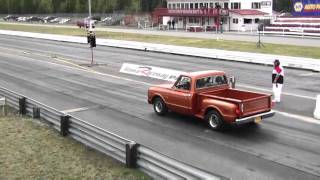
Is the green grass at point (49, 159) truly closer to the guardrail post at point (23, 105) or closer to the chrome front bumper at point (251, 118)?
the guardrail post at point (23, 105)

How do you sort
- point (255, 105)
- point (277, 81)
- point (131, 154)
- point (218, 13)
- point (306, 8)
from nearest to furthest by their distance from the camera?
point (131, 154) → point (255, 105) → point (277, 81) → point (306, 8) → point (218, 13)

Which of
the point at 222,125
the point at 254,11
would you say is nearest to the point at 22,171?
the point at 222,125

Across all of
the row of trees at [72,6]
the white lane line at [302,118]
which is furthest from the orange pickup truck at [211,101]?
the row of trees at [72,6]

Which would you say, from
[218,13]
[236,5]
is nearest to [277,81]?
[218,13]

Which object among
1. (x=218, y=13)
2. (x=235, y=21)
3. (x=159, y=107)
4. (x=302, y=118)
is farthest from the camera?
(x=235, y=21)

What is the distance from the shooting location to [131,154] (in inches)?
406

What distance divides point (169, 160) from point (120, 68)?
20923 millimetres

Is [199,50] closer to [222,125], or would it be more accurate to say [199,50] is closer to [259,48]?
[259,48]

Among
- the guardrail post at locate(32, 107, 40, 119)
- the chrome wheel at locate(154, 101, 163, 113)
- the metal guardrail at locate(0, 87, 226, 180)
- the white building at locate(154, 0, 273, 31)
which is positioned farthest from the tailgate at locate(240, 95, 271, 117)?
the white building at locate(154, 0, 273, 31)

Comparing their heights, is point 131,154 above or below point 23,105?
below

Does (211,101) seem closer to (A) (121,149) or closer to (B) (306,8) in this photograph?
(A) (121,149)

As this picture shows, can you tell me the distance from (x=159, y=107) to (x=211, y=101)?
2.69 meters

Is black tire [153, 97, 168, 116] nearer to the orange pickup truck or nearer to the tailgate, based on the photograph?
the orange pickup truck

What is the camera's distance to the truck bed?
13.4 m
